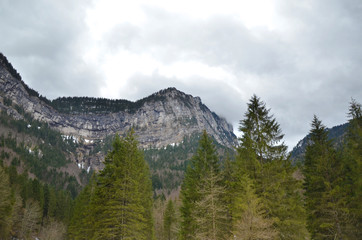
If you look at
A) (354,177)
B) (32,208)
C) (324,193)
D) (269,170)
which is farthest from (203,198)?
(32,208)

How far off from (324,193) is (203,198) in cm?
1008

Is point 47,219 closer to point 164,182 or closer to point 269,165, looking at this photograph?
point 269,165

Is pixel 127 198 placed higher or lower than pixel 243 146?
lower

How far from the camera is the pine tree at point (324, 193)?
1769 centimetres

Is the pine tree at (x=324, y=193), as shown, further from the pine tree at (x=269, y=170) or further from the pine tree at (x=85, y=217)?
the pine tree at (x=85, y=217)

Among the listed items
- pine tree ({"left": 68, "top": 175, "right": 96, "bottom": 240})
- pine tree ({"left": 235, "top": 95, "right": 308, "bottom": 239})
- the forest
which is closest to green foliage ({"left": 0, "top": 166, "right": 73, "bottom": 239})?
pine tree ({"left": 68, "top": 175, "right": 96, "bottom": 240})

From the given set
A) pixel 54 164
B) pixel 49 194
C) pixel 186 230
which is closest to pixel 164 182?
pixel 54 164

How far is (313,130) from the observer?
68.6 ft

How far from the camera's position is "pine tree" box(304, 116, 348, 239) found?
17688 millimetres

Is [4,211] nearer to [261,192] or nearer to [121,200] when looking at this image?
[121,200]

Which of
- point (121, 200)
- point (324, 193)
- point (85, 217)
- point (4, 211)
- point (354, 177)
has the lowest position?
point (4, 211)

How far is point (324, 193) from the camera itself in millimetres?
18281

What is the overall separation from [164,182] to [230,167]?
14702 centimetres

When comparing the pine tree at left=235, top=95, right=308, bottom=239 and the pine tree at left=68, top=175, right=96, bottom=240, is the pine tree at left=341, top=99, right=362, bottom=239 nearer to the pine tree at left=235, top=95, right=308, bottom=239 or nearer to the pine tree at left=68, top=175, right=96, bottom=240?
the pine tree at left=235, top=95, right=308, bottom=239
